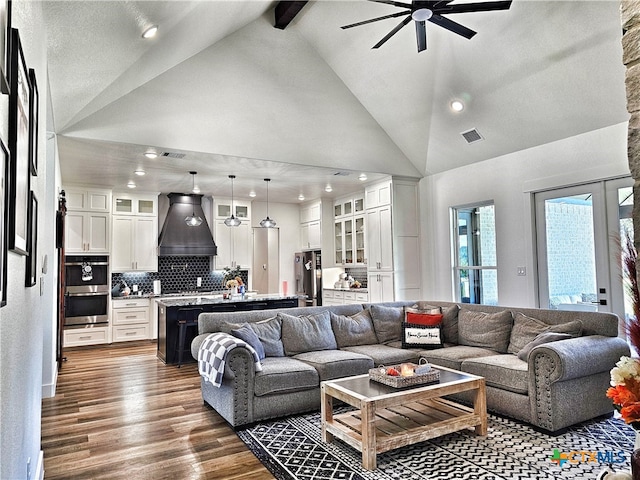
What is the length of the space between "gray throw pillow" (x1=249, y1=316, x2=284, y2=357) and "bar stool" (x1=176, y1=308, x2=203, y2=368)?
2.03 m

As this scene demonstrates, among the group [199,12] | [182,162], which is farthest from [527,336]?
[182,162]

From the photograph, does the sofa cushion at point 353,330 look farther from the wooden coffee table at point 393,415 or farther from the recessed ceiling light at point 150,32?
the recessed ceiling light at point 150,32

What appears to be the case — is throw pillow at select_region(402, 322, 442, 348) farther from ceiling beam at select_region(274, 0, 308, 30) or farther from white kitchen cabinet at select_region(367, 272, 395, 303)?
ceiling beam at select_region(274, 0, 308, 30)

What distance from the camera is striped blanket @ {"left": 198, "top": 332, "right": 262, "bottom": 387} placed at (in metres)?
3.53

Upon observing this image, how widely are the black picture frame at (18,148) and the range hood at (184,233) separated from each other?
6.65m

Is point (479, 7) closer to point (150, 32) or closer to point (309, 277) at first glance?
point (150, 32)

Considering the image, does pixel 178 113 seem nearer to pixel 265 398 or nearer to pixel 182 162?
Answer: pixel 182 162

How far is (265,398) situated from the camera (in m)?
3.65

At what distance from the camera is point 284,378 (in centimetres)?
369

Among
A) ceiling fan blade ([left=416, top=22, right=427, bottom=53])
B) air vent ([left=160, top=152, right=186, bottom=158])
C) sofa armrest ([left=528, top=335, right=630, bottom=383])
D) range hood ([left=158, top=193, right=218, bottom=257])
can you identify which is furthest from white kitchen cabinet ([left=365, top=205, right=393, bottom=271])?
sofa armrest ([left=528, top=335, right=630, bottom=383])

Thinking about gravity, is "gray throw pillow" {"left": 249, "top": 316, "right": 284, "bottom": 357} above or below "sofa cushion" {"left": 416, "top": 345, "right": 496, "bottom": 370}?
above

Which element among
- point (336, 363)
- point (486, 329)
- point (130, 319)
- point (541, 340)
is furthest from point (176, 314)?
point (541, 340)

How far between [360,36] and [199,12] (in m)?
2.14

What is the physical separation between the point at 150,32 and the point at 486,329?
4.17 m
